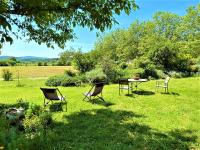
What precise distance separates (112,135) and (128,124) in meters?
1.44

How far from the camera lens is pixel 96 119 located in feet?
34.6

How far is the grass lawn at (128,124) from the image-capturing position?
7664mm

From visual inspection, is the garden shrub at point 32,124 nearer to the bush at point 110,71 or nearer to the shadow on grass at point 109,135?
the shadow on grass at point 109,135

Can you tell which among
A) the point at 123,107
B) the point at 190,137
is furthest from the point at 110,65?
the point at 190,137

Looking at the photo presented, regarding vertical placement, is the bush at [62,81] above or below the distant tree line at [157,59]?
below

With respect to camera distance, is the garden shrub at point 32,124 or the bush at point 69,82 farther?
the bush at point 69,82

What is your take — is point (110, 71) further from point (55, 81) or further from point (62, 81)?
point (55, 81)

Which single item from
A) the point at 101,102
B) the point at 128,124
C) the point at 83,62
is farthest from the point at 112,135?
the point at 83,62

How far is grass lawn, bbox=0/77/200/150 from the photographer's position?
25.1 ft

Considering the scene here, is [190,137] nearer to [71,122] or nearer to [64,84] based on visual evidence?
[71,122]

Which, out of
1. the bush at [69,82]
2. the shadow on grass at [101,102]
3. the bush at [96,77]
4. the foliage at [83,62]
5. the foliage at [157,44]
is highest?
the foliage at [157,44]

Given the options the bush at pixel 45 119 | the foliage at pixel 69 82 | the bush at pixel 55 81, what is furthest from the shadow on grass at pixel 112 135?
the bush at pixel 55 81

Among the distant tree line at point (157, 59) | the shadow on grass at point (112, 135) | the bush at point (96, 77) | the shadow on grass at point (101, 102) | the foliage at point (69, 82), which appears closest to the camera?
the shadow on grass at point (112, 135)

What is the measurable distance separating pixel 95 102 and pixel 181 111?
387cm
